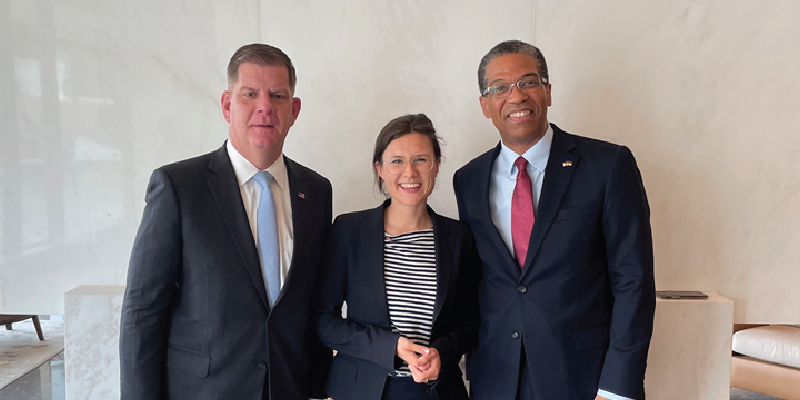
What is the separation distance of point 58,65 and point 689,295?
11.2ft

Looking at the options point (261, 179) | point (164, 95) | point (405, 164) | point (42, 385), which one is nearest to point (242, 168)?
point (261, 179)

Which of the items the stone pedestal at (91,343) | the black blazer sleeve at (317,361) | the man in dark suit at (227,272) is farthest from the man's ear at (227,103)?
the stone pedestal at (91,343)

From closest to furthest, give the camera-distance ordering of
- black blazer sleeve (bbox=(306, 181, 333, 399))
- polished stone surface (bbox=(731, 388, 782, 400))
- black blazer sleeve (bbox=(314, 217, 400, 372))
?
1. black blazer sleeve (bbox=(314, 217, 400, 372))
2. black blazer sleeve (bbox=(306, 181, 333, 399))
3. polished stone surface (bbox=(731, 388, 782, 400))

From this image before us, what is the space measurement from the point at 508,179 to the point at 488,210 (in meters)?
Answer: 0.16

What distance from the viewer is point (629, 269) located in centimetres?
183

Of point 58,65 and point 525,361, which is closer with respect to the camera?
point 525,361

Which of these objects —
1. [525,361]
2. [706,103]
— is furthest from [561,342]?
[706,103]

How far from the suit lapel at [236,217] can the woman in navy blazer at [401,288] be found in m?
0.32

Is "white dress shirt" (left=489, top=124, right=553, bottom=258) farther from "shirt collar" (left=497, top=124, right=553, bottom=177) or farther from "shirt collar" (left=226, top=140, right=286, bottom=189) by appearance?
"shirt collar" (left=226, top=140, right=286, bottom=189)

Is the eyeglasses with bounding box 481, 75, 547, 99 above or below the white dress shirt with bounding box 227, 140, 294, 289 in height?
above

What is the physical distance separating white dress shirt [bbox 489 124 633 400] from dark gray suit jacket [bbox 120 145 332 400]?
2.61ft

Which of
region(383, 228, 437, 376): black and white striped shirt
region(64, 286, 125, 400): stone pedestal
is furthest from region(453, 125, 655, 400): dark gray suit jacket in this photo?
region(64, 286, 125, 400): stone pedestal

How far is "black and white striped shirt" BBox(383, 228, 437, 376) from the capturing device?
194 cm

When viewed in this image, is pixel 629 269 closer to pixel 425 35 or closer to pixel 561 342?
pixel 561 342
